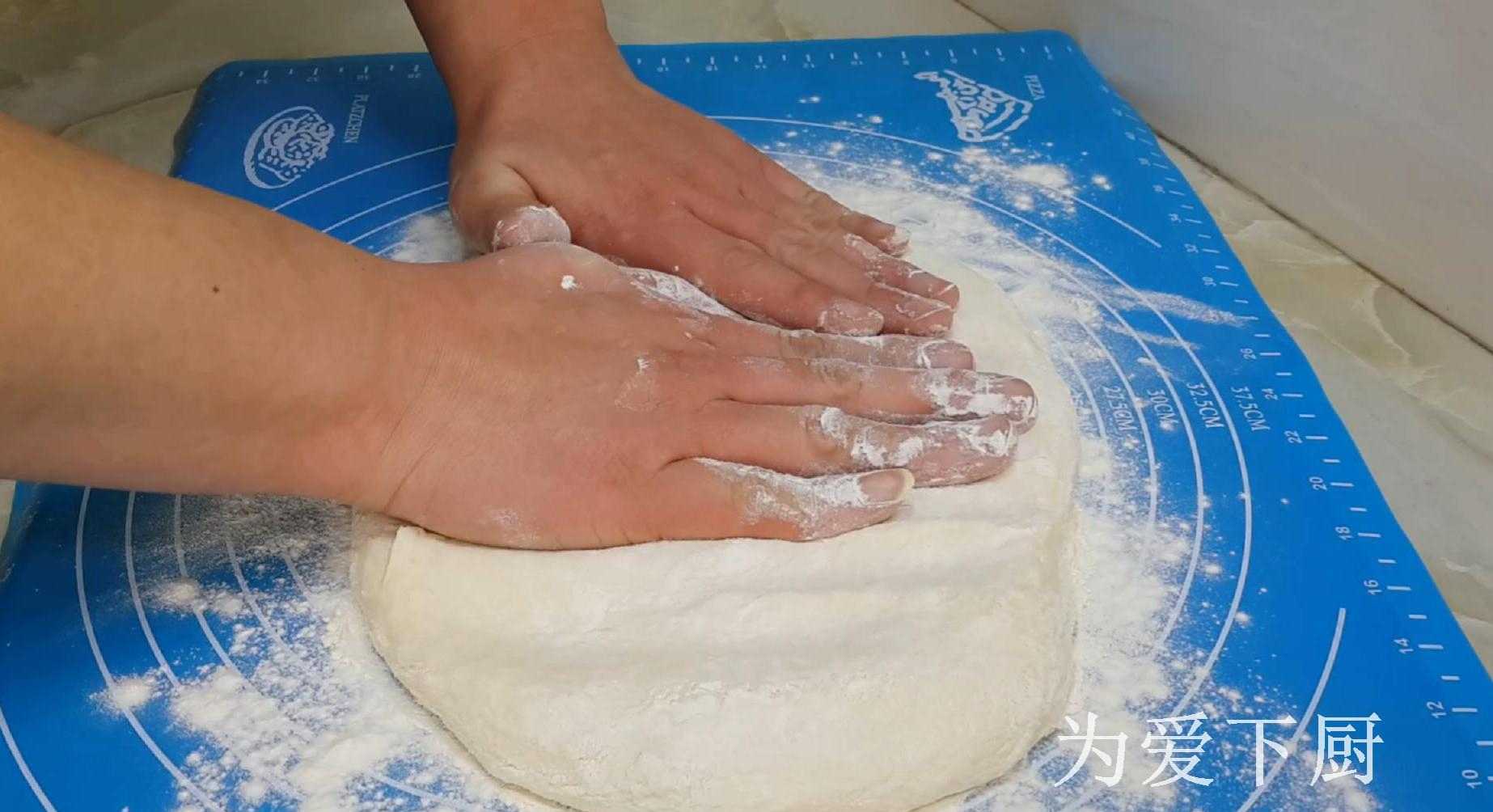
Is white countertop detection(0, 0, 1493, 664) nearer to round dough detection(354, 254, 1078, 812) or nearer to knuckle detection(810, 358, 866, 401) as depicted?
round dough detection(354, 254, 1078, 812)

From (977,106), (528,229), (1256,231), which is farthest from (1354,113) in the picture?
(528,229)

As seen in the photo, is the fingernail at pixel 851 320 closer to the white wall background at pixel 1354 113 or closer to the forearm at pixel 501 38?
the forearm at pixel 501 38

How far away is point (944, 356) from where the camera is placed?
110 cm

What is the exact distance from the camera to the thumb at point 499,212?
115 cm

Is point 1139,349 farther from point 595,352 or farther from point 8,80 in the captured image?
point 8,80

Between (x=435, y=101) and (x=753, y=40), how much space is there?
0.58m

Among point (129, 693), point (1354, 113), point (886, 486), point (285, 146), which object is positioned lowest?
point (129, 693)

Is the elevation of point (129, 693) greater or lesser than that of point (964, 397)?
lesser

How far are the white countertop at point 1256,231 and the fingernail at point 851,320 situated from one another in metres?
0.59

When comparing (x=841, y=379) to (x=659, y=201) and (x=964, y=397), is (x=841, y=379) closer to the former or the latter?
(x=964, y=397)

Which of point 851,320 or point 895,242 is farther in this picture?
point 895,242

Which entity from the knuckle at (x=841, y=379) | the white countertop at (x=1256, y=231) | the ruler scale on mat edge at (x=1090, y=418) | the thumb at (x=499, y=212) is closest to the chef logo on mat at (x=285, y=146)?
the ruler scale on mat edge at (x=1090, y=418)

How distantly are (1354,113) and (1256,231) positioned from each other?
0.19m

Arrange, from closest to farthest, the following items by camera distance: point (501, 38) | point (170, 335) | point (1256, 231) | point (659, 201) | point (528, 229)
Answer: point (170, 335) < point (528, 229) < point (659, 201) < point (501, 38) < point (1256, 231)
